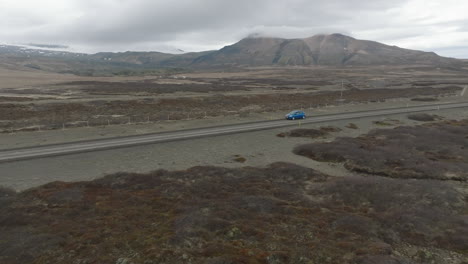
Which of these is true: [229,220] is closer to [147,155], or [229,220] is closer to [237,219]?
[237,219]

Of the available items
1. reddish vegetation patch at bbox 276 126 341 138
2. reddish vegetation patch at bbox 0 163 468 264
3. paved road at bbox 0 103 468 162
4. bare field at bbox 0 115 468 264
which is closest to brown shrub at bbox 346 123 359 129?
reddish vegetation patch at bbox 276 126 341 138

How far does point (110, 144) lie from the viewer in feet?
122

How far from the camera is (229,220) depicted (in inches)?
708

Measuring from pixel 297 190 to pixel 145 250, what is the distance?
1335 cm

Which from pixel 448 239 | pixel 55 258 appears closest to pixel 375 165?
pixel 448 239

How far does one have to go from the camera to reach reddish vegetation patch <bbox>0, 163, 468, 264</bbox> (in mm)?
14344

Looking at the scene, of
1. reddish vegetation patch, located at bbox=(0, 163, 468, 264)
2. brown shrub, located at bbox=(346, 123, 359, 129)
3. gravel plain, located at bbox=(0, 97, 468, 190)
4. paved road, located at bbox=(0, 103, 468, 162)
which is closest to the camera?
reddish vegetation patch, located at bbox=(0, 163, 468, 264)

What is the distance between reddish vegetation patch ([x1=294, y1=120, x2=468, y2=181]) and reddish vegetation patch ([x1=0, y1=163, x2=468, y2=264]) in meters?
4.72

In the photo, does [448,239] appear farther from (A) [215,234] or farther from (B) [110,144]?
(B) [110,144]

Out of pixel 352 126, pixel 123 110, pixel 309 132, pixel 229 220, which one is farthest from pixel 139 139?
pixel 352 126

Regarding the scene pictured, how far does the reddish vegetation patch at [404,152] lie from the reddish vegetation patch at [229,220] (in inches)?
186

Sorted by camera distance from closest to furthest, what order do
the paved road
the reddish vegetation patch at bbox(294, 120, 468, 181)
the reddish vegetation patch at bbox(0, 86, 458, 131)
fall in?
the reddish vegetation patch at bbox(294, 120, 468, 181), the paved road, the reddish vegetation patch at bbox(0, 86, 458, 131)

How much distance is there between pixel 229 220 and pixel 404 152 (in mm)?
26822

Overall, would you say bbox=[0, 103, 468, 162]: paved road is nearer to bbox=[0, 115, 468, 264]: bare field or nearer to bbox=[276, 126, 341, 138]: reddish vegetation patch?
bbox=[276, 126, 341, 138]: reddish vegetation patch
